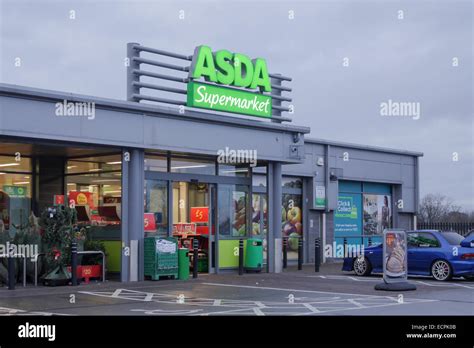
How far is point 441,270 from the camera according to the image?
68.3 ft

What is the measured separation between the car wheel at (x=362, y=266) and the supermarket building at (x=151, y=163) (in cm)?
258

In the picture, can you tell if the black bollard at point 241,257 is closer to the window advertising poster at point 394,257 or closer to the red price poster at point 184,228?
the red price poster at point 184,228

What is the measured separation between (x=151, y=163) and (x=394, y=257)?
7515 millimetres

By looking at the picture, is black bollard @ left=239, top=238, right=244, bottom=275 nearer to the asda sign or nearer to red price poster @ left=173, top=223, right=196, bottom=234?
red price poster @ left=173, top=223, right=196, bottom=234

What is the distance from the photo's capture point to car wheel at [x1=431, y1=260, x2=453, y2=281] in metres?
20.6

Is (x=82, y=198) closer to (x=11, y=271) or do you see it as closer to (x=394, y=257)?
(x=11, y=271)

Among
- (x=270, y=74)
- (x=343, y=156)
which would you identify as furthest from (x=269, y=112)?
(x=343, y=156)

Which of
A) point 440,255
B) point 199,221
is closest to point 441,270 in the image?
point 440,255

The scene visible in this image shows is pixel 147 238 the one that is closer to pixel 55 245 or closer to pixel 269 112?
pixel 55 245

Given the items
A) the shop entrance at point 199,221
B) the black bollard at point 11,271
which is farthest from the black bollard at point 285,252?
the black bollard at point 11,271

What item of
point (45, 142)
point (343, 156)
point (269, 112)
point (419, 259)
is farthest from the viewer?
point (343, 156)

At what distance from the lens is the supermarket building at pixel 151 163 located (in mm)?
18906
